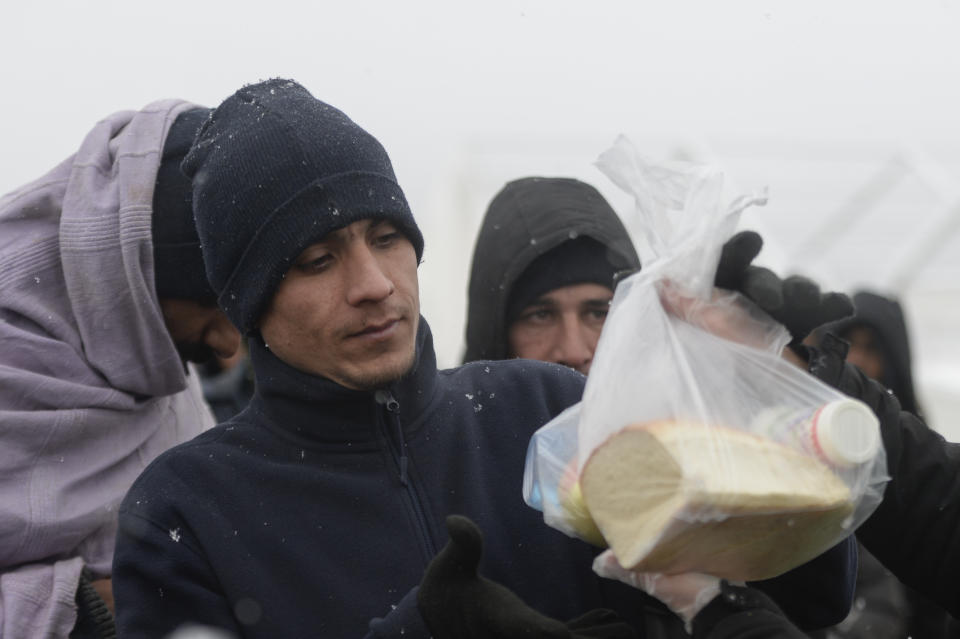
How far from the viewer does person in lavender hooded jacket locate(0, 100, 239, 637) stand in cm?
221

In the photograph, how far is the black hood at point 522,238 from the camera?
279 cm

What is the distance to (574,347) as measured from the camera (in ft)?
Answer: 8.62

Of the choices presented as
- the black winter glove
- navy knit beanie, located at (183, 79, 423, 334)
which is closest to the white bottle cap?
the black winter glove

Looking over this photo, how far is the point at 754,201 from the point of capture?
141 cm

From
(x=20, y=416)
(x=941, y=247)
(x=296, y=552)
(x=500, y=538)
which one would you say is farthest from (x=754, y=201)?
(x=941, y=247)

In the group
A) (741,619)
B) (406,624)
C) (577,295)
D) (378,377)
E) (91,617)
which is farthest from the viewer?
(577,295)

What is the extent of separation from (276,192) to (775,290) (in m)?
0.84

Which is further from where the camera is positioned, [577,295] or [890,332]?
[890,332]

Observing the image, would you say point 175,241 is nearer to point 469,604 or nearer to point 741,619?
point 469,604

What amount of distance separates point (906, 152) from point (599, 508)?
5887mm

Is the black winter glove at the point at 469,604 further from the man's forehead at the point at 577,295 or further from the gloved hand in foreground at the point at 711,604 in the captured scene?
the man's forehead at the point at 577,295

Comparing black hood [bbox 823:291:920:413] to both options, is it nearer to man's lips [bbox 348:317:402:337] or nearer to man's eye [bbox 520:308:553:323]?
man's eye [bbox 520:308:553:323]

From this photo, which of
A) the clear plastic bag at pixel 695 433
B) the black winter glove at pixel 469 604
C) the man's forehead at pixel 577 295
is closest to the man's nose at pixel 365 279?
the clear plastic bag at pixel 695 433

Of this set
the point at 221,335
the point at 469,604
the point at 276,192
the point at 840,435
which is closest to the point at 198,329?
the point at 221,335
